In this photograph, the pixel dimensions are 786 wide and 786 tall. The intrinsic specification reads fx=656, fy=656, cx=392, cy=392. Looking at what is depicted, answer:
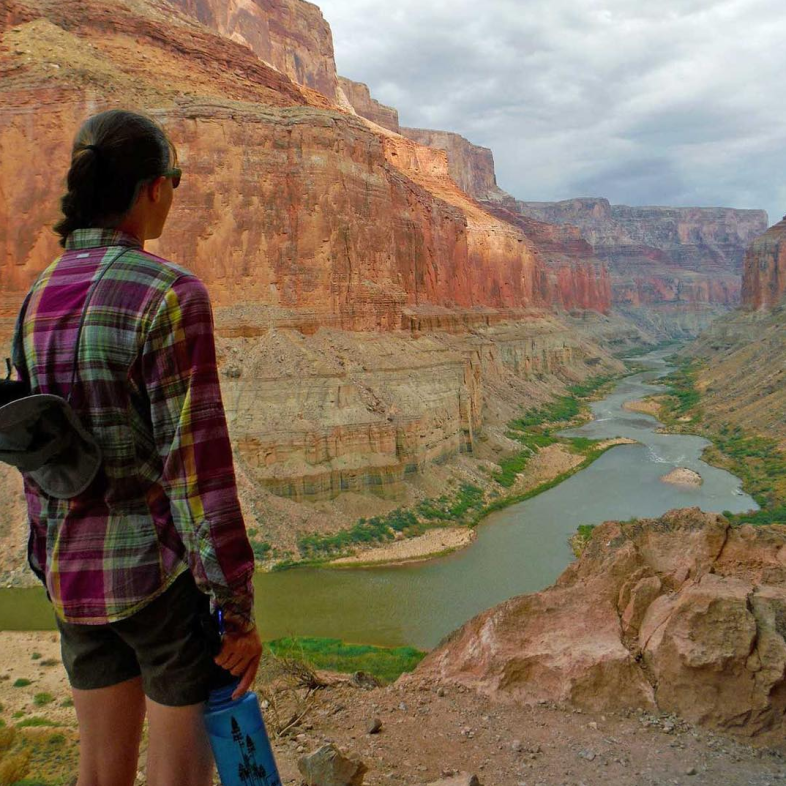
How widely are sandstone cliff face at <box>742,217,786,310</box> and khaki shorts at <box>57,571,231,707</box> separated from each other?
293ft

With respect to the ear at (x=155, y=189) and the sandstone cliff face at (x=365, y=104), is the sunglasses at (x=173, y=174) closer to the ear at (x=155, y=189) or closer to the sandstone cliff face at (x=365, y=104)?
the ear at (x=155, y=189)

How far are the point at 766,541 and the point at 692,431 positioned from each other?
3986cm

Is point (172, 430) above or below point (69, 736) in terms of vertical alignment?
above

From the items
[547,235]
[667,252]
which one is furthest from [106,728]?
[667,252]

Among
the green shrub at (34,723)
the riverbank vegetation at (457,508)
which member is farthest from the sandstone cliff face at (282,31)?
the green shrub at (34,723)

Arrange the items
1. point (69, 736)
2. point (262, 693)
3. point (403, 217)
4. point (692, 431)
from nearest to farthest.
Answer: point (262, 693) → point (69, 736) → point (403, 217) → point (692, 431)

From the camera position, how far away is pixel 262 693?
6504 mm

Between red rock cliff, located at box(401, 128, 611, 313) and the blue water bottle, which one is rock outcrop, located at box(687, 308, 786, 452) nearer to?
red rock cliff, located at box(401, 128, 611, 313)

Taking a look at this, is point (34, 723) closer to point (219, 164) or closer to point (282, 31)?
point (219, 164)

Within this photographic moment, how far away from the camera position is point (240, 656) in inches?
83.0

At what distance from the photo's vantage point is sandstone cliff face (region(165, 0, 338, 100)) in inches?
2056

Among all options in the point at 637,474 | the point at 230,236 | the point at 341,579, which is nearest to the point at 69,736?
the point at 341,579

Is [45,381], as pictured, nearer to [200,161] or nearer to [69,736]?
[69,736]

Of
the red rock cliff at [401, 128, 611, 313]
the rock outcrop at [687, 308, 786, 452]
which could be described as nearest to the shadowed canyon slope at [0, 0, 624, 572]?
the rock outcrop at [687, 308, 786, 452]
